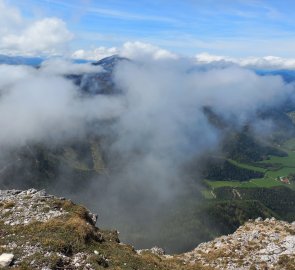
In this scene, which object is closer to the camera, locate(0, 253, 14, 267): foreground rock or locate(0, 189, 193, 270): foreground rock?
locate(0, 253, 14, 267): foreground rock

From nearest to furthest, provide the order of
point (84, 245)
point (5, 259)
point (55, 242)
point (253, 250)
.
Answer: point (5, 259) < point (55, 242) < point (84, 245) < point (253, 250)

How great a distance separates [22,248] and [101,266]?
8.37 m

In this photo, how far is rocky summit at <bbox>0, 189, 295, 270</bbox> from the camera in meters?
37.4

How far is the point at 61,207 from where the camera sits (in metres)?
53.0

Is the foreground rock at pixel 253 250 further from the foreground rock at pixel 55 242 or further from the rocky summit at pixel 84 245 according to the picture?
the foreground rock at pixel 55 242

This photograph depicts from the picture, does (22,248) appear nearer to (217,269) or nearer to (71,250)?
(71,250)

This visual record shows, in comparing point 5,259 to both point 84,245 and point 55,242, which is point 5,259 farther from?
point 84,245

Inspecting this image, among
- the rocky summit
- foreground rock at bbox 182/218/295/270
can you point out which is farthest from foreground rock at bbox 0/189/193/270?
foreground rock at bbox 182/218/295/270

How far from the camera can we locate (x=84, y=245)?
135 ft

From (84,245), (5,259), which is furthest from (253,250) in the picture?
(5,259)

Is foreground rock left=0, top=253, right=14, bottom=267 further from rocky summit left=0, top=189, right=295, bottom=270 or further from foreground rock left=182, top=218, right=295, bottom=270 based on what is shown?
foreground rock left=182, top=218, right=295, bottom=270

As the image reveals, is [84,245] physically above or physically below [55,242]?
below

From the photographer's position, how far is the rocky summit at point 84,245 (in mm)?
37438

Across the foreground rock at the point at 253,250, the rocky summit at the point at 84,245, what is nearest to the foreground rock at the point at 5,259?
the rocky summit at the point at 84,245
